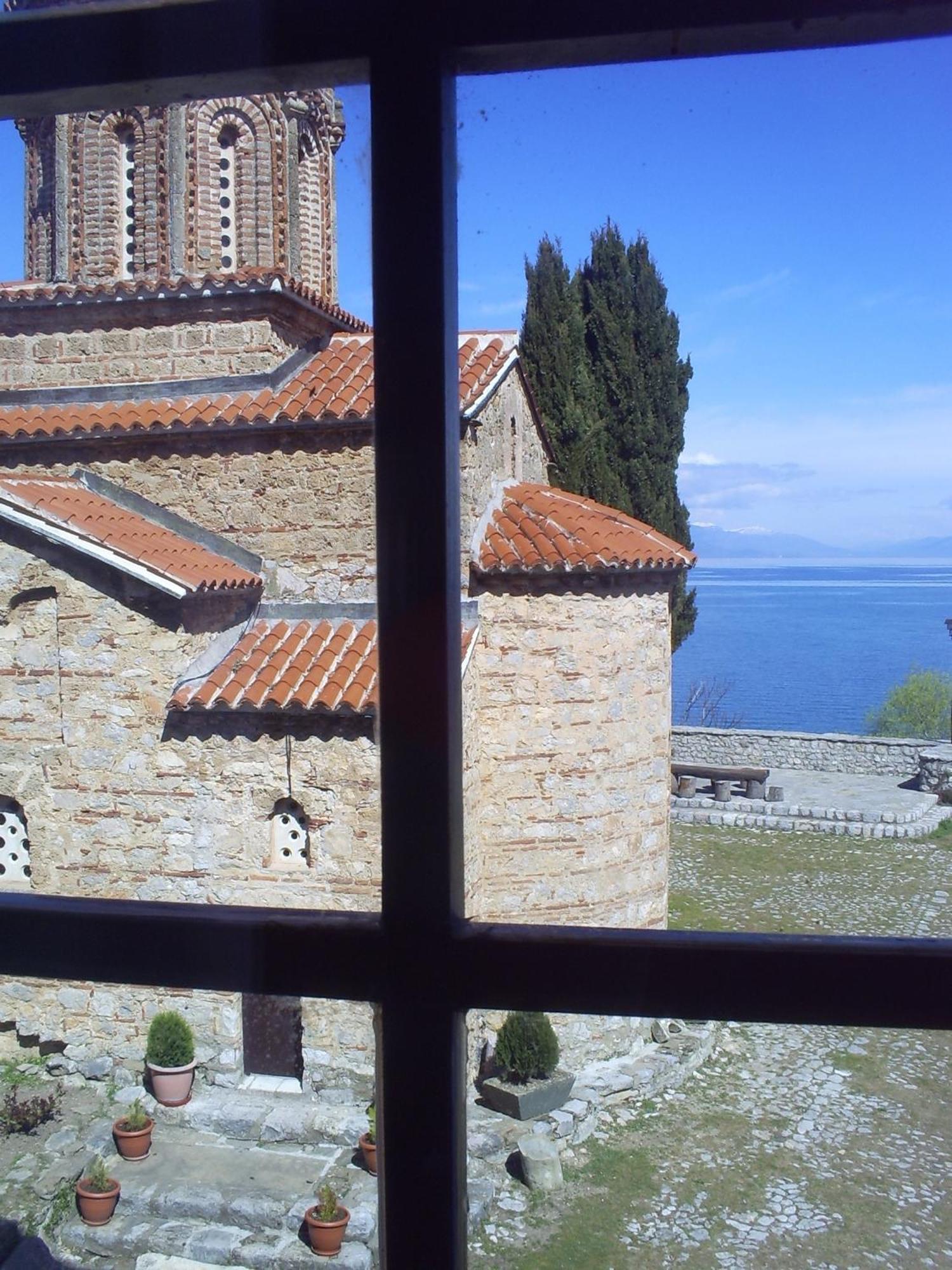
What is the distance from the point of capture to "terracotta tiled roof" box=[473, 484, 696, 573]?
6.53 m

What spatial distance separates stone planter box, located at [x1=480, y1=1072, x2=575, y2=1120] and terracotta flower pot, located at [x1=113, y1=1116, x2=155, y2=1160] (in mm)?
1849

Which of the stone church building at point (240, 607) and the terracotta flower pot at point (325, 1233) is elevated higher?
the stone church building at point (240, 607)

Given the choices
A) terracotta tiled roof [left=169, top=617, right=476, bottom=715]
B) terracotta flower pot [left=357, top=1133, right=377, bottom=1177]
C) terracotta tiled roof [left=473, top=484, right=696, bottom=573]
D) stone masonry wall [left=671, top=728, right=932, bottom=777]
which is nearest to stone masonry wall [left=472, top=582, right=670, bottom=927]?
terracotta tiled roof [left=473, top=484, right=696, bottom=573]

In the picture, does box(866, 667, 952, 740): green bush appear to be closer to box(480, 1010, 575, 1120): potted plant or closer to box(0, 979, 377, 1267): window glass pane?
box(480, 1010, 575, 1120): potted plant

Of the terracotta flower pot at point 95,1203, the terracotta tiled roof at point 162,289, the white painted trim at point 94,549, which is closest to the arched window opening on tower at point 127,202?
the terracotta tiled roof at point 162,289

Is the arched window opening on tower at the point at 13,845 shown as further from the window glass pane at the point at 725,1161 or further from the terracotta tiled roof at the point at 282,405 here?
the window glass pane at the point at 725,1161

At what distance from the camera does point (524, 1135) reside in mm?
5773

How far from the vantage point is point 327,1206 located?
4715mm

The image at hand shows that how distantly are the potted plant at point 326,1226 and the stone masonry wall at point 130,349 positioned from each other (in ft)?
16.5

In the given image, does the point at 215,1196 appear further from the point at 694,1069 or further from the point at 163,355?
the point at 163,355

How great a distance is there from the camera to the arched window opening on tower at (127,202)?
7.81m

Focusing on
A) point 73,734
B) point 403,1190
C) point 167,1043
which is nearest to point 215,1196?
point 167,1043

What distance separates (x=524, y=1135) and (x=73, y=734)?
331cm

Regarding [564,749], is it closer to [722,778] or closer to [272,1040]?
[272,1040]
